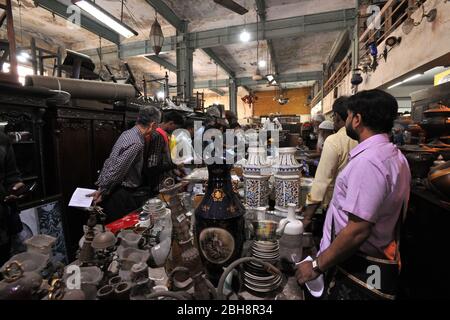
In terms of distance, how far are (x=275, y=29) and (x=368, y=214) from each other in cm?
655

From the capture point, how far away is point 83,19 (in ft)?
19.2

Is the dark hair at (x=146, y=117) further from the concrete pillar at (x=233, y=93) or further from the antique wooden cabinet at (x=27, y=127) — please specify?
the concrete pillar at (x=233, y=93)

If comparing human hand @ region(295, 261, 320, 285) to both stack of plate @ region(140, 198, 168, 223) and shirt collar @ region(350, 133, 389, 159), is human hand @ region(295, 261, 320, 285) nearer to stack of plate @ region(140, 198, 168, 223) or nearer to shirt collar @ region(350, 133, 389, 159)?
shirt collar @ region(350, 133, 389, 159)

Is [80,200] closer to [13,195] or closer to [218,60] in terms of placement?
[13,195]

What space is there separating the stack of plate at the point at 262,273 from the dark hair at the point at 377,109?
2.41 ft

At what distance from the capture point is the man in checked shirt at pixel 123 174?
2.52 m

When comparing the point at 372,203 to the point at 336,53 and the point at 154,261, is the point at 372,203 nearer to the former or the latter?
the point at 154,261

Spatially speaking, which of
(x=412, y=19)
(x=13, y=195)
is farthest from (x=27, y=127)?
(x=412, y=19)

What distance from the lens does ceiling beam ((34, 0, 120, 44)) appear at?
16.0 ft

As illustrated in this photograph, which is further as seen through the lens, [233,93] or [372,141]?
[233,93]

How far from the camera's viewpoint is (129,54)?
7570mm

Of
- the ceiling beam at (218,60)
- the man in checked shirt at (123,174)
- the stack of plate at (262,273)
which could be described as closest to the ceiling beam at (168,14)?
the ceiling beam at (218,60)

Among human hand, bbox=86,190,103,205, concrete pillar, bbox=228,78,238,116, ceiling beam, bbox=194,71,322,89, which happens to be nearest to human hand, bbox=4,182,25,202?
human hand, bbox=86,190,103,205
